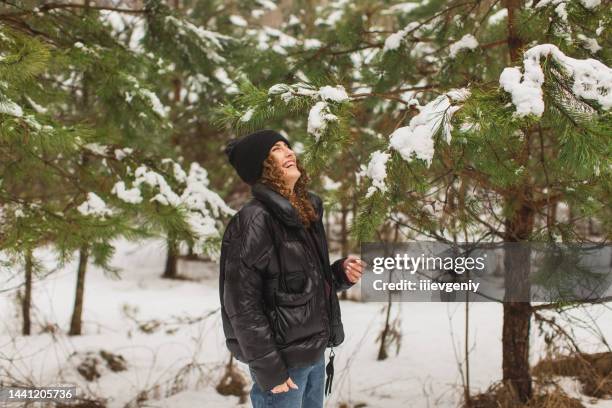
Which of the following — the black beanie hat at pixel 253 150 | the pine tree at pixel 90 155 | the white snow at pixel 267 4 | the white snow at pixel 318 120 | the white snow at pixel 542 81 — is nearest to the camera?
the white snow at pixel 542 81

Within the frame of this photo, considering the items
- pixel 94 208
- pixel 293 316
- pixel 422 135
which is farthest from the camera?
pixel 94 208

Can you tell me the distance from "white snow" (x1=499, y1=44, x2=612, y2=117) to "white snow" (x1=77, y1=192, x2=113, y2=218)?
108 inches

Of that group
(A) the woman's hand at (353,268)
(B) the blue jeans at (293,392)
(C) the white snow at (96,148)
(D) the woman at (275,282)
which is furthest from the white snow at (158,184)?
(B) the blue jeans at (293,392)

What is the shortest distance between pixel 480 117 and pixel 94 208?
2.73 metres

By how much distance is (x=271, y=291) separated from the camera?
7.27ft

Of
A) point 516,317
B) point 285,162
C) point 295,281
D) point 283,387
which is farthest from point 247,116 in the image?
point 516,317

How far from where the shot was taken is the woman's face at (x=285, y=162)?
7.67 ft

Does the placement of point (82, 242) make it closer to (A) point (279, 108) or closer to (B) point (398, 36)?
(A) point (279, 108)

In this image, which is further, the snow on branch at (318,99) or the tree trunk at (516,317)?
the tree trunk at (516,317)

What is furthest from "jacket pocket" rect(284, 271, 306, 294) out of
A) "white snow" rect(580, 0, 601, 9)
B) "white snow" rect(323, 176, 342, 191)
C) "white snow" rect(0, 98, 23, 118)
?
"white snow" rect(323, 176, 342, 191)

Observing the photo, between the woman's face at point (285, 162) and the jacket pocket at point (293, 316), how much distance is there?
504mm

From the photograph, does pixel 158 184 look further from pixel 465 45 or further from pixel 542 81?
pixel 542 81

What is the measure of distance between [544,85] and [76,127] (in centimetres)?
279

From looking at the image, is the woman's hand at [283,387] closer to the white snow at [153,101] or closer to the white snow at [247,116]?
the white snow at [247,116]
